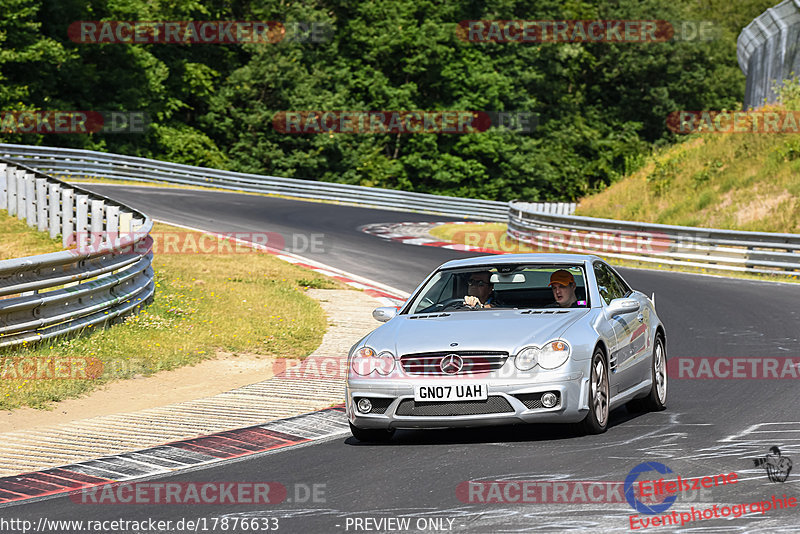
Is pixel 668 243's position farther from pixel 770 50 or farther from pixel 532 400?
pixel 532 400

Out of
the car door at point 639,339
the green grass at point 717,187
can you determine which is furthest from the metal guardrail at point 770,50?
the car door at point 639,339

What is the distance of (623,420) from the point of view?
9.36 metres

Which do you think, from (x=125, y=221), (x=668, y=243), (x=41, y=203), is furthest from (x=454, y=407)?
(x=668, y=243)

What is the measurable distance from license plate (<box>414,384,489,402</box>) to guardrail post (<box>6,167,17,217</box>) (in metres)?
18.3

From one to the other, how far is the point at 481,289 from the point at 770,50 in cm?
3092

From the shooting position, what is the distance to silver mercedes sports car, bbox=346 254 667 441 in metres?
8.09

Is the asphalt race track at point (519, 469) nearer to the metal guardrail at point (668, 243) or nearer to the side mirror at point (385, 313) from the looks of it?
the side mirror at point (385, 313)

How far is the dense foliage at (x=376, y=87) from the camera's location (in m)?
52.9

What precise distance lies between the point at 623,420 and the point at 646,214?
25.3 meters

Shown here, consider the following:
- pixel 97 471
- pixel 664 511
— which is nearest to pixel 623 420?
pixel 664 511

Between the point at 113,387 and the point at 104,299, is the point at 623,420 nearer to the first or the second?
the point at 113,387

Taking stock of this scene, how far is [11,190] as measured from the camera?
24.5 meters

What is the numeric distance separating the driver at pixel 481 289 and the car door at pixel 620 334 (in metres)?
0.91

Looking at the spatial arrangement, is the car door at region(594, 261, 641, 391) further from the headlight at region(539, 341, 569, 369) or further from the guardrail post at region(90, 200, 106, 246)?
the guardrail post at region(90, 200, 106, 246)
